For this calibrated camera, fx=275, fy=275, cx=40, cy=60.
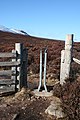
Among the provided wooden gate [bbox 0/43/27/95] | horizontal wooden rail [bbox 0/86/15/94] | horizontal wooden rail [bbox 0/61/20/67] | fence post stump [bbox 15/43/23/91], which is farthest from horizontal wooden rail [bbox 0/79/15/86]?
horizontal wooden rail [bbox 0/61/20/67]

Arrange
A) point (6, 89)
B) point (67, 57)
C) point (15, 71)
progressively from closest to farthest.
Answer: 1. point (67, 57)
2. point (6, 89)
3. point (15, 71)

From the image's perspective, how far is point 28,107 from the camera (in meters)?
8.67

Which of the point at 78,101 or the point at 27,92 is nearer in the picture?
the point at 78,101

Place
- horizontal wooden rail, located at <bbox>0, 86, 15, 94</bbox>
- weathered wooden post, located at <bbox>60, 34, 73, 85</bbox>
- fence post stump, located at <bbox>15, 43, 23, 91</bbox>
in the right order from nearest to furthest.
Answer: weathered wooden post, located at <bbox>60, 34, 73, 85</bbox>, horizontal wooden rail, located at <bbox>0, 86, 15, 94</bbox>, fence post stump, located at <bbox>15, 43, 23, 91</bbox>

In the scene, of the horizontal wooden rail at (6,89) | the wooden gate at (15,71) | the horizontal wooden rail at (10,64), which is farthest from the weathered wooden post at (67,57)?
the horizontal wooden rail at (6,89)

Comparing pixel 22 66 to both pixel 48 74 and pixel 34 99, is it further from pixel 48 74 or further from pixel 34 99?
pixel 48 74

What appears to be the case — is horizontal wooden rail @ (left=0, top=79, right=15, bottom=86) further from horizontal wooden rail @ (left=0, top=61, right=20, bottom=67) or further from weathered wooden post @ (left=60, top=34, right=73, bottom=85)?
weathered wooden post @ (left=60, top=34, right=73, bottom=85)

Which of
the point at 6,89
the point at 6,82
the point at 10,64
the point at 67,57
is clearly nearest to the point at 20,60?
the point at 10,64

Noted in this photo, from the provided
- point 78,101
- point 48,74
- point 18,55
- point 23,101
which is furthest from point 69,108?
point 48,74

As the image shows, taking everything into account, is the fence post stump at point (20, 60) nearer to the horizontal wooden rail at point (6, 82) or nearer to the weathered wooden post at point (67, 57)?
the horizontal wooden rail at point (6, 82)

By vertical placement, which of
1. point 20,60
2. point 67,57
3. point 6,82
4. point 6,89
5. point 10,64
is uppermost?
point 67,57

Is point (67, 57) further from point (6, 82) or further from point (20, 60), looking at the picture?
point (6, 82)

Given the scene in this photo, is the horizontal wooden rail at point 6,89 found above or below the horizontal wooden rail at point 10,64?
below

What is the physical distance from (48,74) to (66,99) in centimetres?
711
